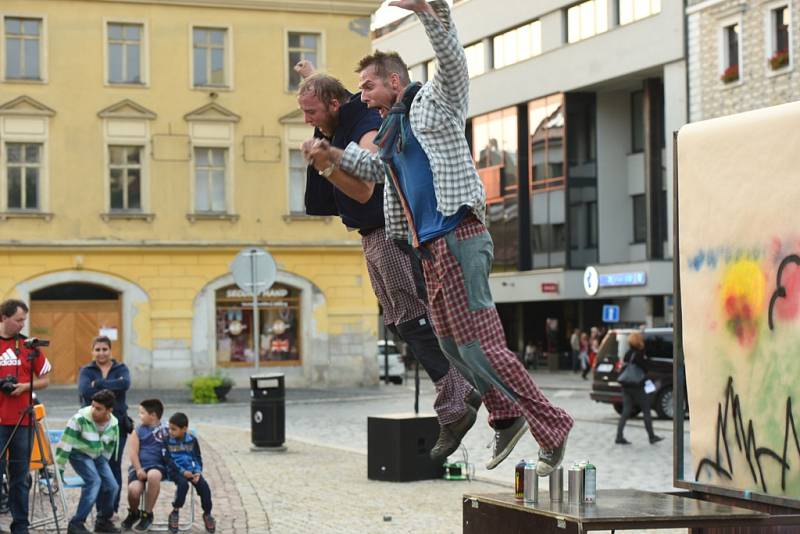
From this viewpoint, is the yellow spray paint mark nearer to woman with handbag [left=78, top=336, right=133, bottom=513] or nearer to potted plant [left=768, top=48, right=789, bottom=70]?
woman with handbag [left=78, top=336, right=133, bottom=513]

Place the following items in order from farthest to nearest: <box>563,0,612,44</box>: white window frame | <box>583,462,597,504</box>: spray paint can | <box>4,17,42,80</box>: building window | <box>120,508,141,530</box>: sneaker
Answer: <box>563,0,612,44</box>: white window frame → <box>4,17,42,80</box>: building window → <box>120,508,141,530</box>: sneaker → <box>583,462,597,504</box>: spray paint can

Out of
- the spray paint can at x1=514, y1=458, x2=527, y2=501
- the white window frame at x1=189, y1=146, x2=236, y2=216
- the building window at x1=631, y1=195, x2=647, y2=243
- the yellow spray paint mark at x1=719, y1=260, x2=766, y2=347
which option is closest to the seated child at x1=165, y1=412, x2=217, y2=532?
the yellow spray paint mark at x1=719, y1=260, x2=766, y2=347

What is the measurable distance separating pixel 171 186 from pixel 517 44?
2383cm

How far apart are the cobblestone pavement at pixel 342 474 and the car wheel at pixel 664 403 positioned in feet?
0.89

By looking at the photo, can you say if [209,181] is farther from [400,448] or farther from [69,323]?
[400,448]

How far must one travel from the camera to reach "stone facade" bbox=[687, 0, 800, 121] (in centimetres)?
4476

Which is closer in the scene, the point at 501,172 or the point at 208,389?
the point at 208,389

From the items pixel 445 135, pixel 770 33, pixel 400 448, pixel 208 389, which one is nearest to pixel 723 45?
pixel 770 33

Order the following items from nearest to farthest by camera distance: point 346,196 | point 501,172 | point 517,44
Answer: point 346,196 → point 517,44 → point 501,172

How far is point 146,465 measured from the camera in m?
14.8

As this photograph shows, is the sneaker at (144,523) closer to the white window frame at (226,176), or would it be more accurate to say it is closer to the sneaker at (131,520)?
the sneaker at (131,520)

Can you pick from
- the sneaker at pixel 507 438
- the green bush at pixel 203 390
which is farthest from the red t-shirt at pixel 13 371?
the green bush at pixel 203 390

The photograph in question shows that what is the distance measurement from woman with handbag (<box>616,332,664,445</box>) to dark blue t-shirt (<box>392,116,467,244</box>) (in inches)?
759

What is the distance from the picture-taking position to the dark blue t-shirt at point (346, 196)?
5152 mm
